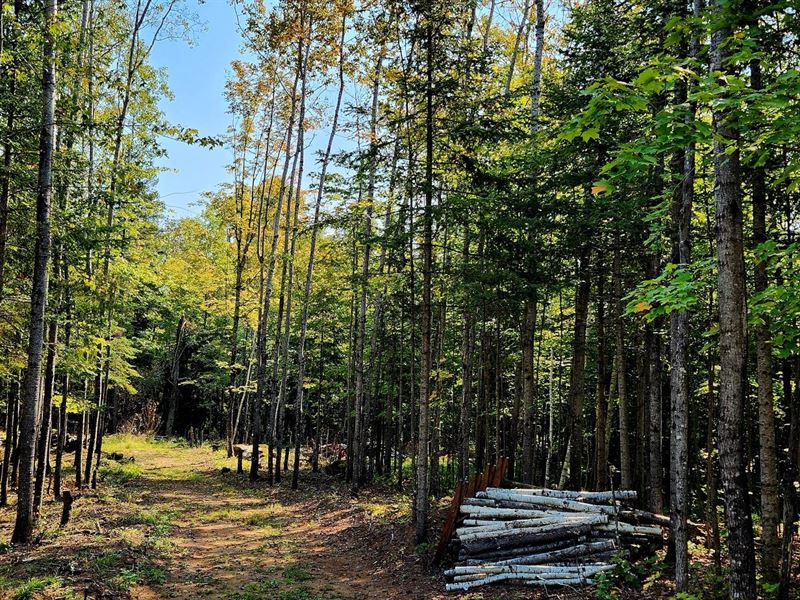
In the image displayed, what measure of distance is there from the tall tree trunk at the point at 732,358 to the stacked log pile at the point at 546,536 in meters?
3.69

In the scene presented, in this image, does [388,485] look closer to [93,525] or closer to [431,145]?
[93,525]

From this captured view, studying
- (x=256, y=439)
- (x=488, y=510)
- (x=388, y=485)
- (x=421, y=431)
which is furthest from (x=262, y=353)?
(x=488, y=510)

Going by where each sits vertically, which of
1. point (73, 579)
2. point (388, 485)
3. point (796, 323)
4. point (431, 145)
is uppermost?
point (431, 145)

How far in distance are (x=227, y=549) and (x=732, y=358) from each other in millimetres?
10371

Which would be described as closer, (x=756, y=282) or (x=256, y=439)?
(x=756, y=282)

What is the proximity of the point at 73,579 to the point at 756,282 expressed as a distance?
10.6 m

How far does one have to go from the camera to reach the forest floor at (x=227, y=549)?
803cm

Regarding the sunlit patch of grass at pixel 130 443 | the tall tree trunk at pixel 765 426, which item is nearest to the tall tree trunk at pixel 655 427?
the tall tree trunk at pixel 765 426

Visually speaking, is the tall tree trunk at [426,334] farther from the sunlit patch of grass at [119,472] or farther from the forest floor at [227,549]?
the sunlit patch of grass at [119,472]

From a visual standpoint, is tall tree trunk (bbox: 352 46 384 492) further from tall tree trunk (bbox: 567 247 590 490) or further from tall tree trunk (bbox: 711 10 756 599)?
tall tree trunk (bbox: 711 10 756 599)

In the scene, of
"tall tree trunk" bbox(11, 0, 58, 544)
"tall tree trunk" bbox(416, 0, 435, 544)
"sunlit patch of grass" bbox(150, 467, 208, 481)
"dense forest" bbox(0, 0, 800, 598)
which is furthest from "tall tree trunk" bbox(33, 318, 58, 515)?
"sunlit patch of grass" bbox(150, 467, 208, 481)

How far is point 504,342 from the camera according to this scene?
824 inches

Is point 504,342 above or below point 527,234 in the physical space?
below

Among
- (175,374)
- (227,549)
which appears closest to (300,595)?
(227,549)
